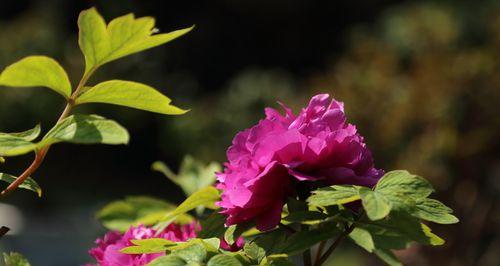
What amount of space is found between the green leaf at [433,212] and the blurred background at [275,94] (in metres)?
1.52

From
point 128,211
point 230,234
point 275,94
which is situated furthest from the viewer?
point 275,94

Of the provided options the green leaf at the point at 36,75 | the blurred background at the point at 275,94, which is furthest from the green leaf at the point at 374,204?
the blurred background at the point at 275,94

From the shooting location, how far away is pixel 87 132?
478 mm

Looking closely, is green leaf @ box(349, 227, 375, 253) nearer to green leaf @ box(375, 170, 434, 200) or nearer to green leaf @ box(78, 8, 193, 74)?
green leaf @ box(375, 170, 434, 200)

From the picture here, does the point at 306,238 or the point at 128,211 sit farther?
the point at 128,211

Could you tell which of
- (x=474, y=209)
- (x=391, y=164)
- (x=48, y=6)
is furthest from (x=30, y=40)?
(x=474, y=209)

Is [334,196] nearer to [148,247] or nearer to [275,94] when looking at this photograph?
[148,247]

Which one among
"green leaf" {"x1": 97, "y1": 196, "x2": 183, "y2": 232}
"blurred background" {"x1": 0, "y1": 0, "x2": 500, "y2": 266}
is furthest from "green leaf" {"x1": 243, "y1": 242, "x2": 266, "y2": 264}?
"blurred background" {"x1": 0, "y1": 0, "x2": 500, "y2": 266}

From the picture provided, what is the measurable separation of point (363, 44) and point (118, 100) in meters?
3.41

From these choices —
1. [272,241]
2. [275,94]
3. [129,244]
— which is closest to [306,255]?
[272,241]

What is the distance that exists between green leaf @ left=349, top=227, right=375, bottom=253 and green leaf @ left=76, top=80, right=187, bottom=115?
0.14 m

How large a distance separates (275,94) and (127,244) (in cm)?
557

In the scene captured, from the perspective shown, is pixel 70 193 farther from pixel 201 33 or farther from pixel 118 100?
pixel 118 100

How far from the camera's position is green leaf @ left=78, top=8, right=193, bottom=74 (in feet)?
1.70
